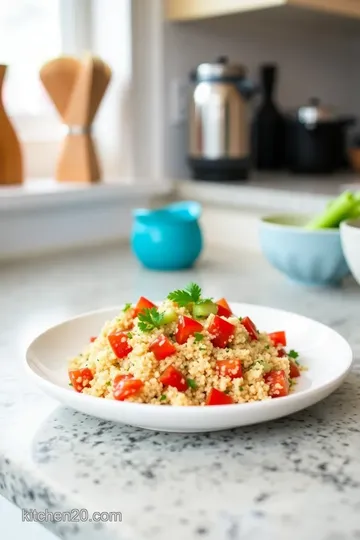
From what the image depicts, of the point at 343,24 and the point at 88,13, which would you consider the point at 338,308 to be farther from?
the point at 343,24

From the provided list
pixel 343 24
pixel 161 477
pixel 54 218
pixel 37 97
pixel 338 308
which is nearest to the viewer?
pixel 161 477

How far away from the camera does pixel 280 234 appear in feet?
4.08

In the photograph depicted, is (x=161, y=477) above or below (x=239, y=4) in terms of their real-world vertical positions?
below

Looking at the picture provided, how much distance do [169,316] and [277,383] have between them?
0.42ft

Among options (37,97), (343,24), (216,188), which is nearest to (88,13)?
(37,97)

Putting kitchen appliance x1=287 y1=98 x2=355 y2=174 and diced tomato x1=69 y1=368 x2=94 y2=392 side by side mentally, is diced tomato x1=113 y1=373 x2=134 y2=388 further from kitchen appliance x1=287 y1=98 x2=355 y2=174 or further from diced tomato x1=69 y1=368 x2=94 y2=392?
kitchen appliance x1=287 y1=98 x2=355 y2=174

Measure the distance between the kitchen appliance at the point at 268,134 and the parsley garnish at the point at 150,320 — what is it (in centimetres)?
155

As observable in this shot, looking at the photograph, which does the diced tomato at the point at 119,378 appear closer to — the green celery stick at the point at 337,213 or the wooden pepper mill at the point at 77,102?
the green celery stick at the point at 337,213

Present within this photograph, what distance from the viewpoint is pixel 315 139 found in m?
2.10

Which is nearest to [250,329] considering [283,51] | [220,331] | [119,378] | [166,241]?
[220,331]

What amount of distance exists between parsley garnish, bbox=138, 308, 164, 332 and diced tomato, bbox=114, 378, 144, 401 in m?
0.07

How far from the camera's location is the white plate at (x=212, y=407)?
62 centimetres

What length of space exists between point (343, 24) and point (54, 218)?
123cm

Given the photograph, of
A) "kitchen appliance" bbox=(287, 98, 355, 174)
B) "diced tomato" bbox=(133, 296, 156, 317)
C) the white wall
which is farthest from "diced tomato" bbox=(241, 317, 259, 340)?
"kitchen appliance" bbox=(287, 98, 355, 174)
